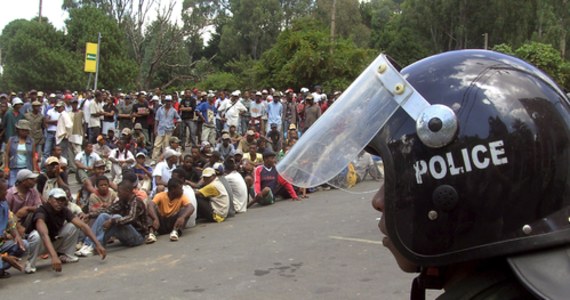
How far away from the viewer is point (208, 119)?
55.2 feet

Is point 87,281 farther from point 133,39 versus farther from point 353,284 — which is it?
point 133,39

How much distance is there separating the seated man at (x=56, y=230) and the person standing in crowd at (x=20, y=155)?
329 cm

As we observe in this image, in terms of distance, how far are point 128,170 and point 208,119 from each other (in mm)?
6765

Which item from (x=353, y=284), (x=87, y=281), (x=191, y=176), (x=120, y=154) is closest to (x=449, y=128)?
(x=353, y=284)

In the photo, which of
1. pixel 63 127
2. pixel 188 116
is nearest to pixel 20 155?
pixel 63 127

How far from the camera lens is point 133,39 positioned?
117 ft

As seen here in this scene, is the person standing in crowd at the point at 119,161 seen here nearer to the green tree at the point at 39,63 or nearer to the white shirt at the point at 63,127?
the white shirt at the point at 63,127

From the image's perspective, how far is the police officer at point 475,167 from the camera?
1.52 m

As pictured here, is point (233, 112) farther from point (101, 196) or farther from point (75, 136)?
point (101, 196)

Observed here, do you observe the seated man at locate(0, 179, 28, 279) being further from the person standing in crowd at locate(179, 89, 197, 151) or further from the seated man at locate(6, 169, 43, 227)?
the person standing in crowd at locate(179, 89, 197, 151)

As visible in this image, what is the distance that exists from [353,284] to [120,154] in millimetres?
7128

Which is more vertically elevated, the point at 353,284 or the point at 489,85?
the point at 489,85

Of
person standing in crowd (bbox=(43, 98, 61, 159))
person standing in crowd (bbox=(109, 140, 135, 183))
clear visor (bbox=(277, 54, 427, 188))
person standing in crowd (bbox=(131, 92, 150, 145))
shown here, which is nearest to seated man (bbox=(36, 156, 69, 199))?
person standing in crowd (bbox=(109, 140, 135, 183))

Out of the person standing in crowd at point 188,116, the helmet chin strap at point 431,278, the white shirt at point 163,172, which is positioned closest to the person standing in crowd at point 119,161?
the white shirt at point 163,172
